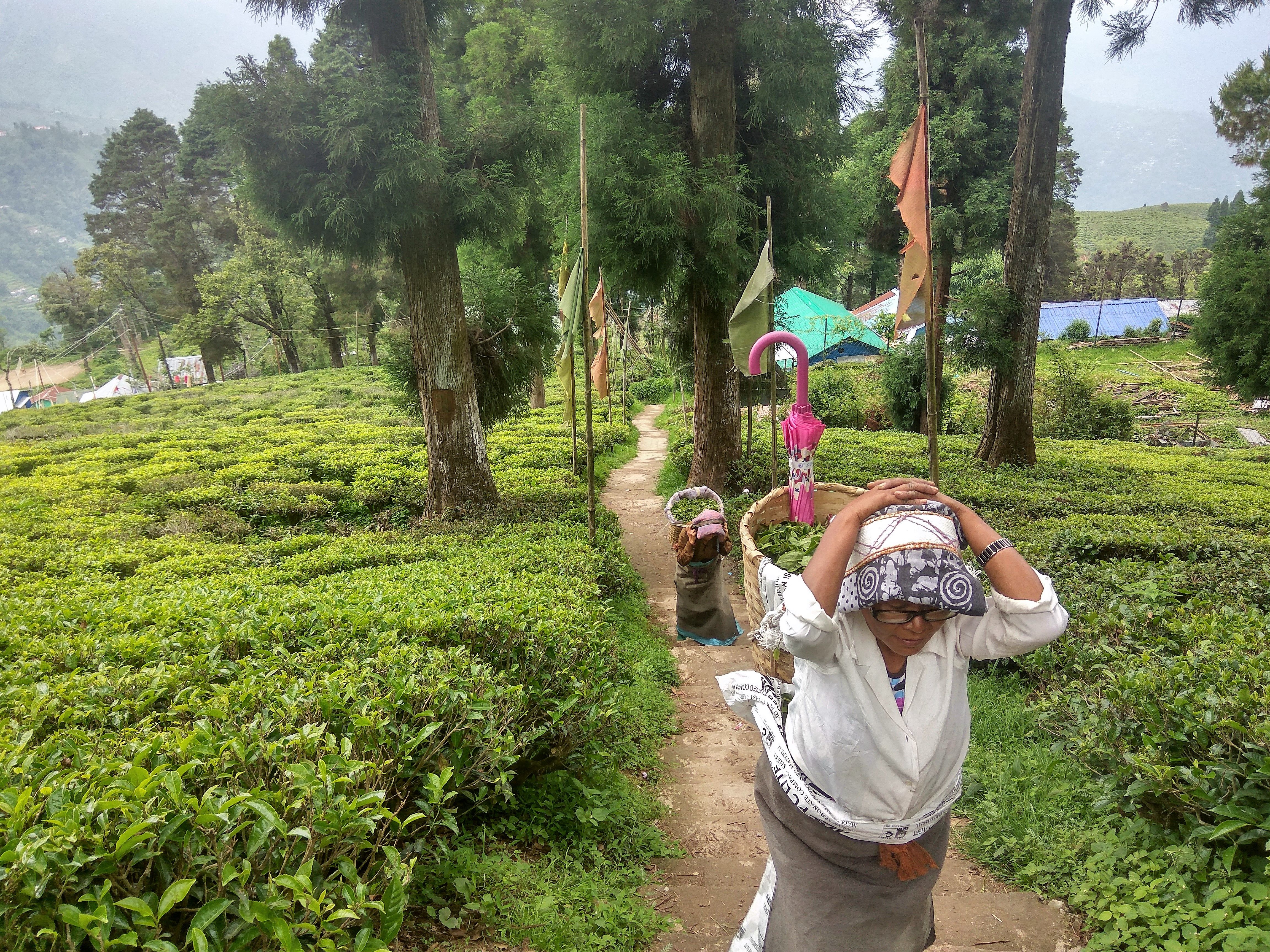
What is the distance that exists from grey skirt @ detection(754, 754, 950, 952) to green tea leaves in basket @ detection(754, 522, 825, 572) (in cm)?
117

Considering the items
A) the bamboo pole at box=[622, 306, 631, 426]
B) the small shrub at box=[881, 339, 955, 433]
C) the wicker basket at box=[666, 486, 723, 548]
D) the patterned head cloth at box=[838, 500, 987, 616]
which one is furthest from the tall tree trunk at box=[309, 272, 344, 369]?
the patterned head cloth at box=[838, 500, 987, 616]

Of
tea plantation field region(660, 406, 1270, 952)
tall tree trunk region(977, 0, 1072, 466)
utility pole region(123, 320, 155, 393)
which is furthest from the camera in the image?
utility pole region(123, 320, 155, 393)

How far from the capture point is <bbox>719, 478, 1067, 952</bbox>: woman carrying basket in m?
1.79

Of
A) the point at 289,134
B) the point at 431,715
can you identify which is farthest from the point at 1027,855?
the point at 289,134

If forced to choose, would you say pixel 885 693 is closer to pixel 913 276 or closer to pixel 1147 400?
pixel 913 276

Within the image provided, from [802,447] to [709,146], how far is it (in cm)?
651

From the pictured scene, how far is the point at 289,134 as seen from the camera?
627 cm

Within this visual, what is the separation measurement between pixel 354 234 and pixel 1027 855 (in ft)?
23.0

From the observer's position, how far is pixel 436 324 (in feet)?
24.3

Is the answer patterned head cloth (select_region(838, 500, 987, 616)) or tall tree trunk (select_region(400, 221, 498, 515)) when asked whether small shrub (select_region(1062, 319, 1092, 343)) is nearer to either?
tall tree trunk (select_region(400, 221, 498, 515))

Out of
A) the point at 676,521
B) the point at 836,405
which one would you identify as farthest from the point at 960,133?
the point at 676,521

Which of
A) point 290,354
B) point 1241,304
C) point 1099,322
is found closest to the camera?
point 1241,304

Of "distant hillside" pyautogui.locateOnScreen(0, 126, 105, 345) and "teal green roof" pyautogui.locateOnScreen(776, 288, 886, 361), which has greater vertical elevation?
Answer: "distant hillside" pyautogui.locateOnScreen(0, 126, 105, 345)

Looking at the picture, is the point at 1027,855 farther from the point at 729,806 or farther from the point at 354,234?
the point at 354,234
